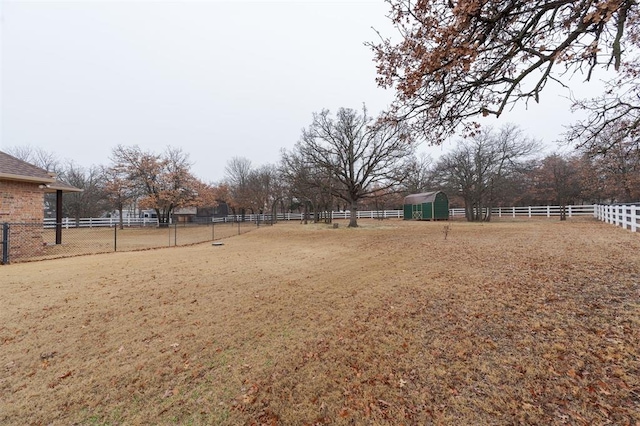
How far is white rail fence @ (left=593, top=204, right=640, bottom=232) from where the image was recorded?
10602 mm

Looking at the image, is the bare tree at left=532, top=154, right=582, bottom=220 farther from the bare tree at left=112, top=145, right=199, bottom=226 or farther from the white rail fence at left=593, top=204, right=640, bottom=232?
the bare tree at left=112, top=145, right=199, bottom=226

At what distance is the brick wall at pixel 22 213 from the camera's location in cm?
1063

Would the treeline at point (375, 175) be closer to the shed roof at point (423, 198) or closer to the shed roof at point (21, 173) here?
the shed roof at point (423, 198)

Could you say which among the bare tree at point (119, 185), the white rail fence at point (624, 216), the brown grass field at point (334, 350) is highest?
the bare tree at point (119, 185)

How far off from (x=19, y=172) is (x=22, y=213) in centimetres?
175

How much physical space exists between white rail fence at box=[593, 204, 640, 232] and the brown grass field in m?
7.32

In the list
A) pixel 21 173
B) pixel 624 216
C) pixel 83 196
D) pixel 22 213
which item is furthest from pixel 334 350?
pixel 83 196

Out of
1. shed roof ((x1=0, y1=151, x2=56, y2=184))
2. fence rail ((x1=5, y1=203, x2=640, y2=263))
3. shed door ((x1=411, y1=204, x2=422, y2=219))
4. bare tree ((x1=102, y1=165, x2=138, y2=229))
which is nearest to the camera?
shed roof ((x1=0, y1=151, x2=56, y2=184))

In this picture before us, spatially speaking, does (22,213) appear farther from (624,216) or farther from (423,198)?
(423,198)

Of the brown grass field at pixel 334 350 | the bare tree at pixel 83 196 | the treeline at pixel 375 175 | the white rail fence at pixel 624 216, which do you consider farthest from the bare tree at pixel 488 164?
the bare tree at pixel 83 196

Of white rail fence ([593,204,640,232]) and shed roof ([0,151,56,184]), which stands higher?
shed roof ([0,151,56,184])

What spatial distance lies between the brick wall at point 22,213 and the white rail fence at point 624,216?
77.8 ft

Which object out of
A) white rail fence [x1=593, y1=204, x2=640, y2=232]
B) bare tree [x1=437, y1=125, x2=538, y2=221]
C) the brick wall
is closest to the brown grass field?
white rail fence [x1=593, y1=204, x2=640, y2=232]

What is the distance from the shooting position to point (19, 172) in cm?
1123
